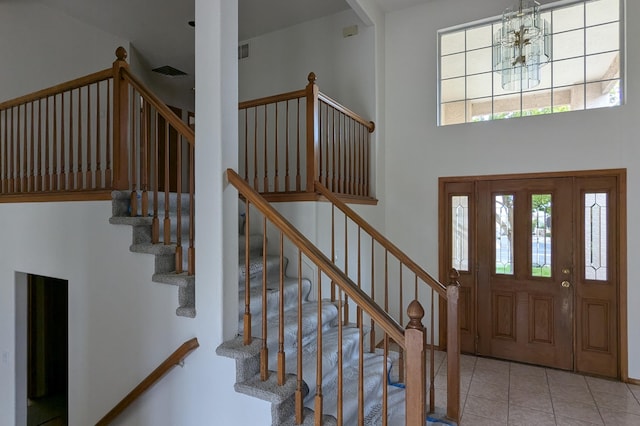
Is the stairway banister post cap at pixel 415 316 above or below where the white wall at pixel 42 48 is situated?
below

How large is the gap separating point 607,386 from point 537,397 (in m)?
0.82

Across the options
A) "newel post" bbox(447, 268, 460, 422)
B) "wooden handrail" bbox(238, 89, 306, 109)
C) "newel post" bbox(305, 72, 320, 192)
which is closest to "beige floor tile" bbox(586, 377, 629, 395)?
"newel post" bbox(447, 268, 460, 422)

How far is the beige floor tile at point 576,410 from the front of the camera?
9.71 ft

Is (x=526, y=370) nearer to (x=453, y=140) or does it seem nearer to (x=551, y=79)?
(x=453, y=140)

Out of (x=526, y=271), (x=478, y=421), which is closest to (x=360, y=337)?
(x=478, y=421)

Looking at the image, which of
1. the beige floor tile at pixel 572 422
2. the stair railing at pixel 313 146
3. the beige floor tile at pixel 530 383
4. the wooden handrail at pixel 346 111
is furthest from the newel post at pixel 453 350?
the wooden handrail at pixel 346 111

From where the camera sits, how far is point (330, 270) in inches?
72.0

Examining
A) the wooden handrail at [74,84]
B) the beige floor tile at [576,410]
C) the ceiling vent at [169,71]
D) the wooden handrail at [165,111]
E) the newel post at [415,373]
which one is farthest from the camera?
the ceiling vent at [169,71]

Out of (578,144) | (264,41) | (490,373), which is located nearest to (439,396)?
(490,373)

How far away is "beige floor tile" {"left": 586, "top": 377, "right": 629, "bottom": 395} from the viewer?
3.41 m

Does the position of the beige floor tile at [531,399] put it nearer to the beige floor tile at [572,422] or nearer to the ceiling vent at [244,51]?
the beige floor tile at [572,422]

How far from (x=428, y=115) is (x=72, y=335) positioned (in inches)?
164

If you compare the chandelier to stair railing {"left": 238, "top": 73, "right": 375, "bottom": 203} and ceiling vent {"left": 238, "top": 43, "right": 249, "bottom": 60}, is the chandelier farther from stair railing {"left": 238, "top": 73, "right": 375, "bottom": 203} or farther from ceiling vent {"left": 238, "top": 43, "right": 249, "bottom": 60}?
ceiling vent {"left": 238, "top": 43, "right": 249, "bottom": 60}

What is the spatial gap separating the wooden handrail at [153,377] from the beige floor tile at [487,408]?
2.27m
